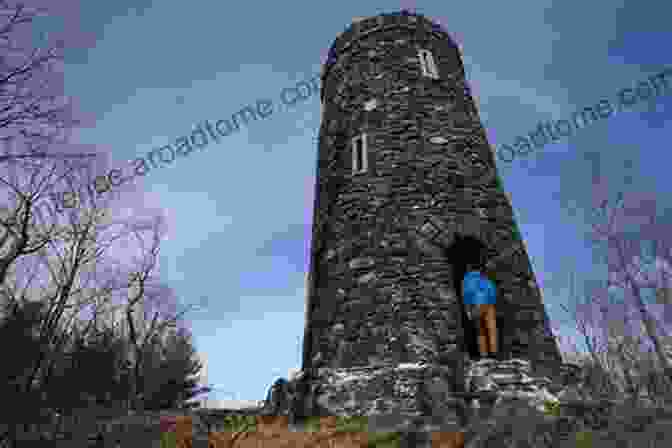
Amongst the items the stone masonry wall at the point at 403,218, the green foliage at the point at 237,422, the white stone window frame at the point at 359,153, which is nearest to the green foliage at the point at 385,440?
the stone masonry wall at the point at 403,218

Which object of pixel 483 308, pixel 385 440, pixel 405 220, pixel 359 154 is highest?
pixel 359 154

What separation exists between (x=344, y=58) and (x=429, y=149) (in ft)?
11.2

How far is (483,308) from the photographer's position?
737cm

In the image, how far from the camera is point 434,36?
35.8ft

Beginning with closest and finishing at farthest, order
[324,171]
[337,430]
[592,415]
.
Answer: [592,415]
[337,430]
[324,171]

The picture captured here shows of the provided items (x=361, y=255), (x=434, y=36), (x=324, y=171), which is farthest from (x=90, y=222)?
(x=434, y=36)

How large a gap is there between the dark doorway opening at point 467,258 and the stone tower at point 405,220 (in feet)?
0.11

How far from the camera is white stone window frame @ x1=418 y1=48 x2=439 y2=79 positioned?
33.1 ft

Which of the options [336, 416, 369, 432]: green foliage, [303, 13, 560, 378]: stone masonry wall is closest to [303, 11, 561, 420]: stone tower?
[303, 13, 560, 378]: stone masonry wall

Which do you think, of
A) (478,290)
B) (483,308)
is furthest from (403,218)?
(483,308)

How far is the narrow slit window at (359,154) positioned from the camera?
9.05 meters

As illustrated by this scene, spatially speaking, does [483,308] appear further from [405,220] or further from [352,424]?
[352,424]

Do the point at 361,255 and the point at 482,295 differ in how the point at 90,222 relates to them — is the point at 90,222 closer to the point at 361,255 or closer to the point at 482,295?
the point at 361,255

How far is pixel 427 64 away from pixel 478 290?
531 centimetres
